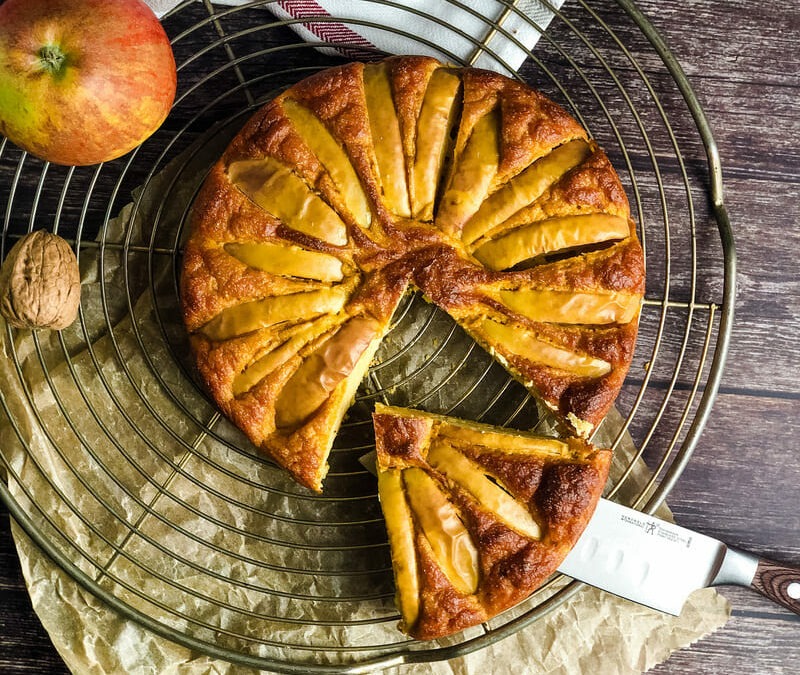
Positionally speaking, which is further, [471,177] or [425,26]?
[425,26]

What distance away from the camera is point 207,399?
11.7ft

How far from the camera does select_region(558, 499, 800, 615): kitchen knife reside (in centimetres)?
335

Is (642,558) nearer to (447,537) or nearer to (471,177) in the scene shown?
(447,537)

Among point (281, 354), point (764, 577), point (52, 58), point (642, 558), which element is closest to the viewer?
point (52, 58)

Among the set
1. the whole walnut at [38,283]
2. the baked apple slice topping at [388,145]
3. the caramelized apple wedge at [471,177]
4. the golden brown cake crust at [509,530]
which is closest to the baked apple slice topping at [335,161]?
the baked apple slice topping at [388,145]

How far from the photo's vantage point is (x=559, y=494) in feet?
10.2

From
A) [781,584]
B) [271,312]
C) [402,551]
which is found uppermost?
[271,312]

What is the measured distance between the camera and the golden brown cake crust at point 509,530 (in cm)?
311

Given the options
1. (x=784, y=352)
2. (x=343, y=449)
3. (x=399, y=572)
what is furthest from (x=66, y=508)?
(x=784, y=352)

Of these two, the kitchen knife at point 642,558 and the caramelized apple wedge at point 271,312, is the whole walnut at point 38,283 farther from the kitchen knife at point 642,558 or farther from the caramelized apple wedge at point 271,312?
the kitchen knife at point 642,558

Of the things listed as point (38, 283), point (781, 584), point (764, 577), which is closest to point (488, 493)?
point (764, 577)

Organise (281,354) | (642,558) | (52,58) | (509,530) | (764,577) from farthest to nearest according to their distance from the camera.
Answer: (764,577), (642,558), (281,354), (509,530), (52,58)

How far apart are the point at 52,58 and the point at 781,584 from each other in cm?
387

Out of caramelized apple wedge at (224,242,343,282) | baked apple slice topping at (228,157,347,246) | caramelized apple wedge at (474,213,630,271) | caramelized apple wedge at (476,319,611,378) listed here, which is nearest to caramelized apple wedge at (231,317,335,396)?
caramelized apple wedge at (224,242,343,282)
